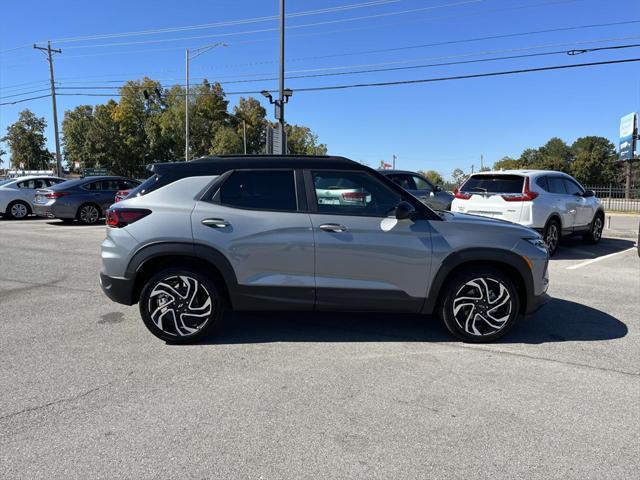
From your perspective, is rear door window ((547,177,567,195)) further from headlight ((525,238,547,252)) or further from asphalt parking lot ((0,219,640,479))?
headlight ((525,238,547,252))

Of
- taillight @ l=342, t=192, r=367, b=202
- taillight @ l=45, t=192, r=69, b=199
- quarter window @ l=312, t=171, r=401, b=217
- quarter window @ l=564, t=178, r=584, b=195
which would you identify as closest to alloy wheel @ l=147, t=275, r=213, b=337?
quarter window @ l=312, t=171, r=401, b=217

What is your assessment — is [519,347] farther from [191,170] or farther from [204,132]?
[204,132]

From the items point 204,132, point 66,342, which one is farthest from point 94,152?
point 66,342

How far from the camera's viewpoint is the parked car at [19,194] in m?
16.6

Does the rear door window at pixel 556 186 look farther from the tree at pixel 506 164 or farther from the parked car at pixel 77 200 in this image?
the tree at pixel 506 164

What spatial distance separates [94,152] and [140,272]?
2448 inches

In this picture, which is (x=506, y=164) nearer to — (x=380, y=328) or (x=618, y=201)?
(x=618, y=201)

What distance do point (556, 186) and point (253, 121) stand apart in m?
66.4

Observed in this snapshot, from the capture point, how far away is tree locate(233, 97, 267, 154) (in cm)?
7156

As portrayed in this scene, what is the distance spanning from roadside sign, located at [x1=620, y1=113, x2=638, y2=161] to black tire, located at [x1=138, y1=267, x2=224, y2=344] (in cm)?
3355

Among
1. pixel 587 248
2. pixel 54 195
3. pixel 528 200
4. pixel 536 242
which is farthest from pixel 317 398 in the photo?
A: pixel 54 195

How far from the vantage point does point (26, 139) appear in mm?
82500

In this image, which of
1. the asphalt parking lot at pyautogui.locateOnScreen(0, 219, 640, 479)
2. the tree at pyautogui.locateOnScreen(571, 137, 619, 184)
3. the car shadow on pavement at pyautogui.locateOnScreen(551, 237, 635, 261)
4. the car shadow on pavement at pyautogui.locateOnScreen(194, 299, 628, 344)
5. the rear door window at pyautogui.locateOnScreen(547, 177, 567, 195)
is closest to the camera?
the asphalt parking lot at pyautogui.locateOnScreen(0, 219, 640, 479)

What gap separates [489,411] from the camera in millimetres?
3344
